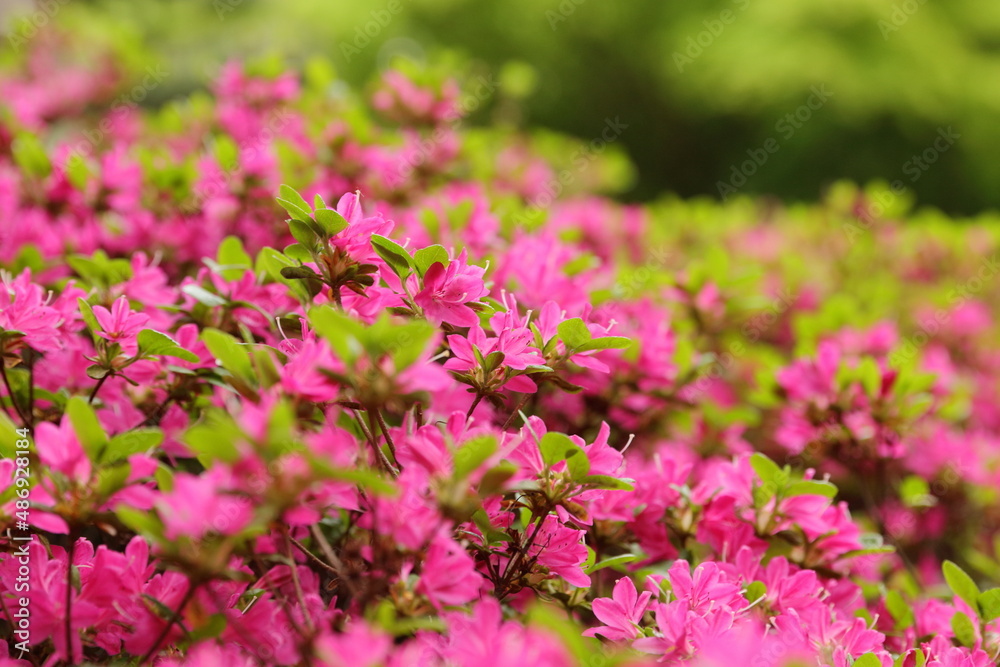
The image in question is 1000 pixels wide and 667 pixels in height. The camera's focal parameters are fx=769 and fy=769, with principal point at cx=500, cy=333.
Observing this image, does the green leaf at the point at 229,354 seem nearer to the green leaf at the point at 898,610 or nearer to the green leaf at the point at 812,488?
the green leaf at the point at 812,488

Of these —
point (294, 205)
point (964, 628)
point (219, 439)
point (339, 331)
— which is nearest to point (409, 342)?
point (339, 331)

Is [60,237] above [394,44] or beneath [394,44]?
above

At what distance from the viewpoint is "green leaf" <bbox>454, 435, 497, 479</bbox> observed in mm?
662

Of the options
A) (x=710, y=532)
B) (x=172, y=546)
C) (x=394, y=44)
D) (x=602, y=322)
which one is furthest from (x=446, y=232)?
(x=394, y=44)

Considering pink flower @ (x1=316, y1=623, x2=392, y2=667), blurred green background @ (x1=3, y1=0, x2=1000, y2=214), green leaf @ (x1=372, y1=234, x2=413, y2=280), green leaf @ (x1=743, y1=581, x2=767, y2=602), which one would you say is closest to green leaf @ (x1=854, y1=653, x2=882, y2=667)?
green leaf @ (x1=743, y1=581, x2=767, y2=602)

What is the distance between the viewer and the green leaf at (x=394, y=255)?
82 cm

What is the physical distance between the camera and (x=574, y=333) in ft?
2.89

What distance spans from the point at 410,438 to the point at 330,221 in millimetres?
294

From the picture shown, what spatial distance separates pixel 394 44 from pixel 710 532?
7431 mm

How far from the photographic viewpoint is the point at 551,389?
1.18 meters

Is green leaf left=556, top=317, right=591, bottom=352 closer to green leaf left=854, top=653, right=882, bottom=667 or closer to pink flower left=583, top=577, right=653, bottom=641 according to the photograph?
pink flower left=583, top=577, right=653, bottom=641

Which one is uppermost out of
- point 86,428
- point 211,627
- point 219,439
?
point 219,439

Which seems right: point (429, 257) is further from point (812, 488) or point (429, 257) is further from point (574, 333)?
point (812, 488)

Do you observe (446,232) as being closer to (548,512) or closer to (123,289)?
(123,289)
